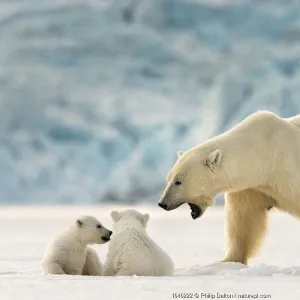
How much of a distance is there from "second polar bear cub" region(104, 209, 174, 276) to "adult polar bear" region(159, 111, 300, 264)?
0.37 meters

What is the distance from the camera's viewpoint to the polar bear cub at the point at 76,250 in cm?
432

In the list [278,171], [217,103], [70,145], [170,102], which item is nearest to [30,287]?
[278,171]

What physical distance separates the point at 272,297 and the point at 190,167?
164cm

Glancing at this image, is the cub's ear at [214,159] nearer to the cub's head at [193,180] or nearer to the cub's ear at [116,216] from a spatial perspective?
the cub's head at [193,180]

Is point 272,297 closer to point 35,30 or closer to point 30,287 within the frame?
point 30,287

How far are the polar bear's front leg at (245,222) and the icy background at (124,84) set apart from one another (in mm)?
15680

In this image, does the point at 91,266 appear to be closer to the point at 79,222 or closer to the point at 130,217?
the point at 79,222

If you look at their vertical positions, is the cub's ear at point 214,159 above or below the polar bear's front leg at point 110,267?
above

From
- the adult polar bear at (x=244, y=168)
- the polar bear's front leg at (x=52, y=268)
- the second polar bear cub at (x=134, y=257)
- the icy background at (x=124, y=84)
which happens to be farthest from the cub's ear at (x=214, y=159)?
the icy background at (x=124, y=84)

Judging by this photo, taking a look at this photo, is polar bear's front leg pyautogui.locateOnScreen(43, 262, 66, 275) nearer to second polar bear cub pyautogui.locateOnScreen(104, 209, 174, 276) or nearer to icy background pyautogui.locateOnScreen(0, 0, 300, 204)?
second polar bear cub pyautogui.locateOnScreen(104, 209, 174, 276)

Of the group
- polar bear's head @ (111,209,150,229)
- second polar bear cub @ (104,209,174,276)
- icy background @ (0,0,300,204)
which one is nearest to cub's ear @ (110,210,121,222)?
polar bear's head @ (111,209,150,229)

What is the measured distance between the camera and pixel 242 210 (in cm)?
472

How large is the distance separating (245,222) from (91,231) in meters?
1.07

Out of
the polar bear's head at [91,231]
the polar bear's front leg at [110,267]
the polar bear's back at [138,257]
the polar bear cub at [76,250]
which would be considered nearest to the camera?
the polar bear's back at [138,257]
